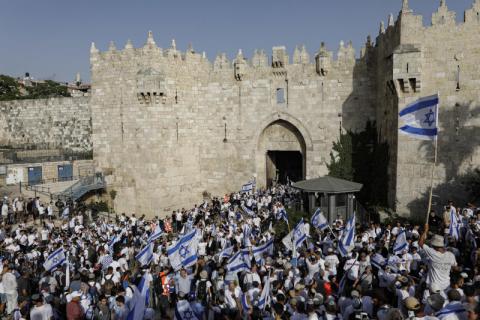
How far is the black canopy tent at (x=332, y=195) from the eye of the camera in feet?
52.8

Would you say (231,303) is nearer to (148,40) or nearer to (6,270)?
(6,270)

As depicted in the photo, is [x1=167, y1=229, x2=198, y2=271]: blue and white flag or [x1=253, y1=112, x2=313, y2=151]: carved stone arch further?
[x1=253, y1=112, x2=313, y2=151]: carved stone arch

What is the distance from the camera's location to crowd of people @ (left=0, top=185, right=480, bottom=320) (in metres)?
6.72

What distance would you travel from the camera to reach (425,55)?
16062 mm

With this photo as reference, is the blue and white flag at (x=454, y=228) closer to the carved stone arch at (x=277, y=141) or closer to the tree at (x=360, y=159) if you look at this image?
the tree at (x=360, y=159)

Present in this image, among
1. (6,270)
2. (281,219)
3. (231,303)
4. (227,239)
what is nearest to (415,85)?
(281,219)

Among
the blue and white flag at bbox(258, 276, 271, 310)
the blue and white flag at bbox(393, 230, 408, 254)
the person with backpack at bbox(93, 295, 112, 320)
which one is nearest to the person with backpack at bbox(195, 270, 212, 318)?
the blue and white flag at bbox(258, 276, 271, 310)

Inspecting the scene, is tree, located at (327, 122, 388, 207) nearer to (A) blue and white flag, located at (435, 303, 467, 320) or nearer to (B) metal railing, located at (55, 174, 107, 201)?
(B) metal railing, located at (55, 174, 107, 201)

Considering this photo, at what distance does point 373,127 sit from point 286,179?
6.94m

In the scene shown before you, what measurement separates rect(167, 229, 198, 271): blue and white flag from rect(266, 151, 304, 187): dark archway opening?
51.7ft

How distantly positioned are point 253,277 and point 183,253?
2.05 meters

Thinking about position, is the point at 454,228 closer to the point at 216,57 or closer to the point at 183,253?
the point at 183,253

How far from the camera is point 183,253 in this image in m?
9.81

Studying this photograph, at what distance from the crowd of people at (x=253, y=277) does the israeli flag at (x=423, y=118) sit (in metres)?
2.35
